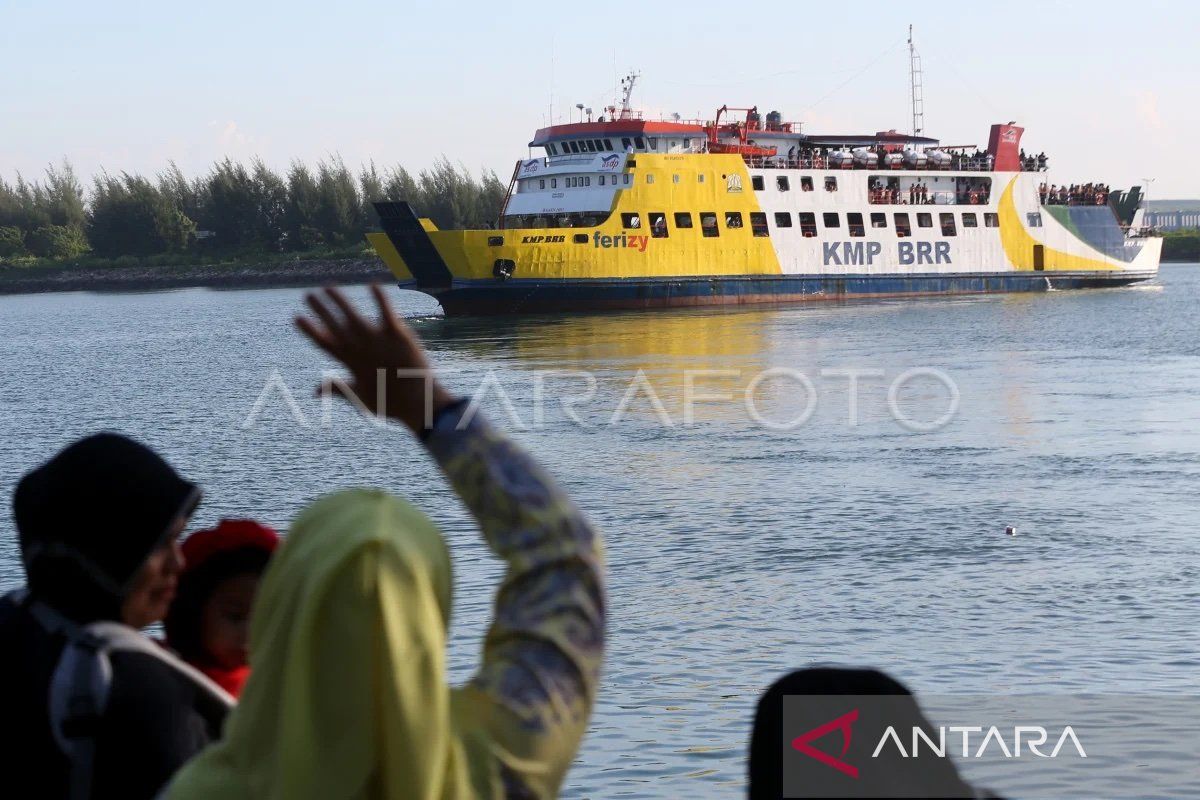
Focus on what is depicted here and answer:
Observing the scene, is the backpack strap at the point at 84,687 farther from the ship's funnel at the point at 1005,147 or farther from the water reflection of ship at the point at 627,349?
the ship's funnel at the point at 1005,147

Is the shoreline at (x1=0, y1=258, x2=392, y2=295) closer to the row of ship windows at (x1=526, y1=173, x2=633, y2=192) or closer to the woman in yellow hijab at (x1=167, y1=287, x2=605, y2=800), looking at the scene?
the row of ship windows at (x1=526, y1=173, x2=633, y2=192)

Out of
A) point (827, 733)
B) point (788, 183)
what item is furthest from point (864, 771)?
point (788, 183)

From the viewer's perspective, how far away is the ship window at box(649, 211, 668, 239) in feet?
105

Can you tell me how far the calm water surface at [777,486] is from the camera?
634 centimetres

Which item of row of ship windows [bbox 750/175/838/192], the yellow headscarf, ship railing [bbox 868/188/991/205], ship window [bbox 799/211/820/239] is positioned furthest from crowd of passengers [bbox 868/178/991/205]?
the yellow headscarf

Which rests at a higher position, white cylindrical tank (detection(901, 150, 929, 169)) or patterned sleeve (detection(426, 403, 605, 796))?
white cylindrical tank (detection(901, 150, 929, 169))

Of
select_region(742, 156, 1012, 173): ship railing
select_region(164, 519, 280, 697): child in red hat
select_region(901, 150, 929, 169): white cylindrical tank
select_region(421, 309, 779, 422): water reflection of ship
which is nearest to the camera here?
select_region(164, 519, 280, 697): child in red hat

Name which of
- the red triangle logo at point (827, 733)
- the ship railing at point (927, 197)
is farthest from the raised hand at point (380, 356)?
the ship railing at point (927, 197)

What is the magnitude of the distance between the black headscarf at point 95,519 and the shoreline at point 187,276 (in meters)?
72.8

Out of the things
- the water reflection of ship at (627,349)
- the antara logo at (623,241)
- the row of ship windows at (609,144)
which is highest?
the row of ship windows at (609,144)

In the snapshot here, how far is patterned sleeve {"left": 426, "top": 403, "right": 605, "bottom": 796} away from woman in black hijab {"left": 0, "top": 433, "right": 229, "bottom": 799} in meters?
0.42

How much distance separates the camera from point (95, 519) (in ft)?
5.06

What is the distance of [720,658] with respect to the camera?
6539 millimetres

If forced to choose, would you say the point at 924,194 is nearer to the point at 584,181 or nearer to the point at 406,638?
the point at 584,181
